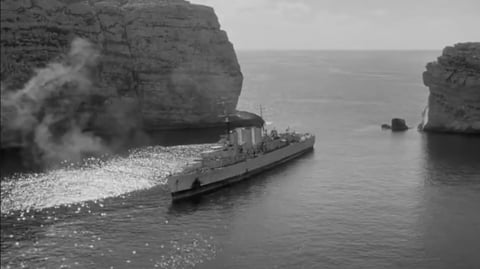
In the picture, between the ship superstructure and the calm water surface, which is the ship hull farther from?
the calm water surface

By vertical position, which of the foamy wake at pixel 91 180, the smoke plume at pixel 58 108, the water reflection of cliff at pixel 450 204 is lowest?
the water reflection of cliff at pixel 450 204

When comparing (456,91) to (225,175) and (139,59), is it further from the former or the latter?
(139,59)

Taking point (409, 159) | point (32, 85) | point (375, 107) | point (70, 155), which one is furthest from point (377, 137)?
point (32, 85)

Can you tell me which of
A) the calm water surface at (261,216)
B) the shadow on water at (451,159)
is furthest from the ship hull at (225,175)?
the shadow on water at (451,159)

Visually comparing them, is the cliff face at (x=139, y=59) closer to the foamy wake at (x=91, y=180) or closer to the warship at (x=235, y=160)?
the foamy wake at (x=91, y=180)

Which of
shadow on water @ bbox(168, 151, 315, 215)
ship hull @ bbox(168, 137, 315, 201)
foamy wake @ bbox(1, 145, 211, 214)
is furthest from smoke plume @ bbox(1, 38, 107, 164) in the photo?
shadow on water @ bbox(168, 151, 315, 215)
